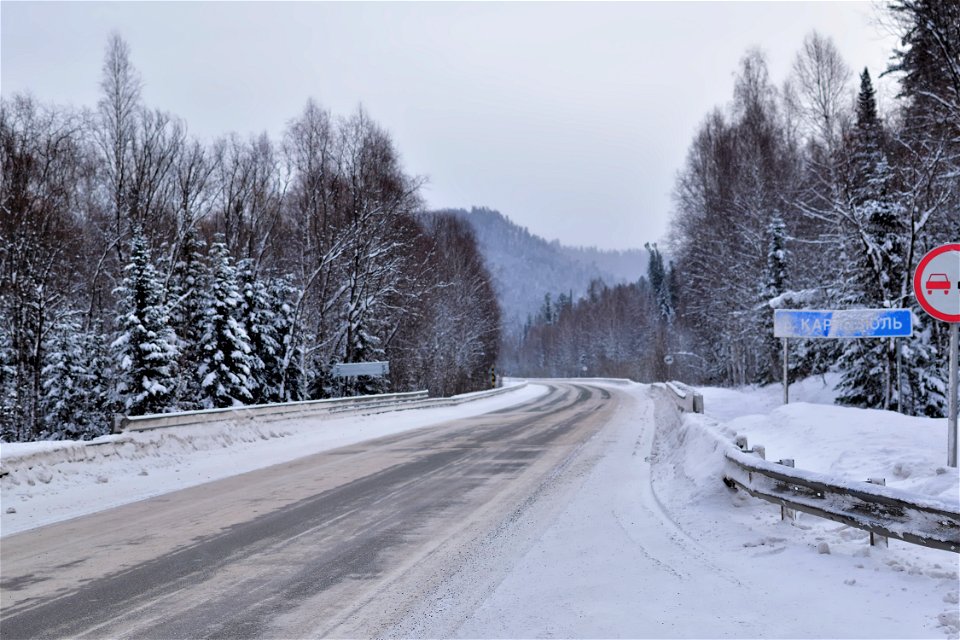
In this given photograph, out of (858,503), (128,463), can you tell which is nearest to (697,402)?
(858,503)

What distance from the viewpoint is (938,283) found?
7.73 m

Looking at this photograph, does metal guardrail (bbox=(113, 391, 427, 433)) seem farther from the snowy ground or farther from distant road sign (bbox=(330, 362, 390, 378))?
distant road sign (bbox=(330, 362, 390, 378))

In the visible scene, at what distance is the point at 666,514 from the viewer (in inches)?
339

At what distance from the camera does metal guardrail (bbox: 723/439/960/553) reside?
511 centimetres

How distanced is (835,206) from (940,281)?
51.0 feet

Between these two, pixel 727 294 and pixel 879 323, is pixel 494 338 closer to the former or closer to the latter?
pixel 727 294

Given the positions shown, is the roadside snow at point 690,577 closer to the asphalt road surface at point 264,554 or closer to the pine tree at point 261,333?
the asphalt road surface at point 264,554

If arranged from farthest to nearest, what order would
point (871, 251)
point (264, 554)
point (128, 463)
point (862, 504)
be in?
point (871, 251) → point (128, 463) → point (264, 554) → point (862, 504)

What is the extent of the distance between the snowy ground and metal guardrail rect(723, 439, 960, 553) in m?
0.30

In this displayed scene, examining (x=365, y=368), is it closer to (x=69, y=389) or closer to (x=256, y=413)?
(x=256, y=413)

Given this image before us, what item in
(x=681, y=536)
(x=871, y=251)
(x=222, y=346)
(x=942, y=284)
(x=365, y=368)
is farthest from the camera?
(x=222, y=346)

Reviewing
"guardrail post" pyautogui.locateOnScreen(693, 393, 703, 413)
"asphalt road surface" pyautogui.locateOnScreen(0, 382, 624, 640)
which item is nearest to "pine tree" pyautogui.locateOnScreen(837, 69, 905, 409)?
"guardrail post" pyautogui.locateOnScreen(693, 393, 703, 413)

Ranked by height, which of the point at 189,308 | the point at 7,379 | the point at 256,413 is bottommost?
the point at 256,413

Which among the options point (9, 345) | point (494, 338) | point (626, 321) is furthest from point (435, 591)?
point (626, 321)
